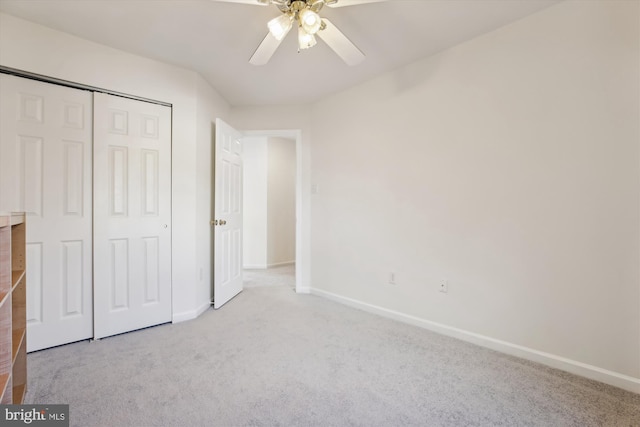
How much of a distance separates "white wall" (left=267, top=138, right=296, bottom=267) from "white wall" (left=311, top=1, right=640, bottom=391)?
8.38ft

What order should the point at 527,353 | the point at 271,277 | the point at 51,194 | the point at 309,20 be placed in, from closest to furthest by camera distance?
1. the point at 309,20
2. the point at 527,353
3. the point at 51,194
4. the point at 271,277

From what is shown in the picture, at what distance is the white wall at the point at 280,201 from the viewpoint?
526 cm

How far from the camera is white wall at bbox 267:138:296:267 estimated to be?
5.26m

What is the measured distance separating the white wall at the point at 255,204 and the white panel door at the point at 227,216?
5.03 feet

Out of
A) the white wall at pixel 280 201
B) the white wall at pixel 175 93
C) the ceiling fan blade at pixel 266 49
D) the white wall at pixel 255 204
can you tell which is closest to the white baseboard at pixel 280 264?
the white wall at pixel 280 201

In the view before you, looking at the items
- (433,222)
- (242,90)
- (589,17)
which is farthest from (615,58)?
(242,90)

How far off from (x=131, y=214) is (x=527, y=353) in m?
3.18

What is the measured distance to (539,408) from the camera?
152 centimetres

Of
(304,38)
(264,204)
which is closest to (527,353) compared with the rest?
(304,38)

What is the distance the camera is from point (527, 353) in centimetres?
200

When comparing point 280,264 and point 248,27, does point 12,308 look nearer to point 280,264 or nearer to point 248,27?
point 248,27

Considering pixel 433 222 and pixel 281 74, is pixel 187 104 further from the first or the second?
pixel 433 222

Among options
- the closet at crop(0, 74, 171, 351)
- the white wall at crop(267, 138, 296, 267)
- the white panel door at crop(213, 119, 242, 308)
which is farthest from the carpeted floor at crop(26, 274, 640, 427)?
the white wall at crop(267, 138, 296, 267)

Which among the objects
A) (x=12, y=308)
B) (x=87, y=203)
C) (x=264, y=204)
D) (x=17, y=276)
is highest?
(x=264, y=204)
